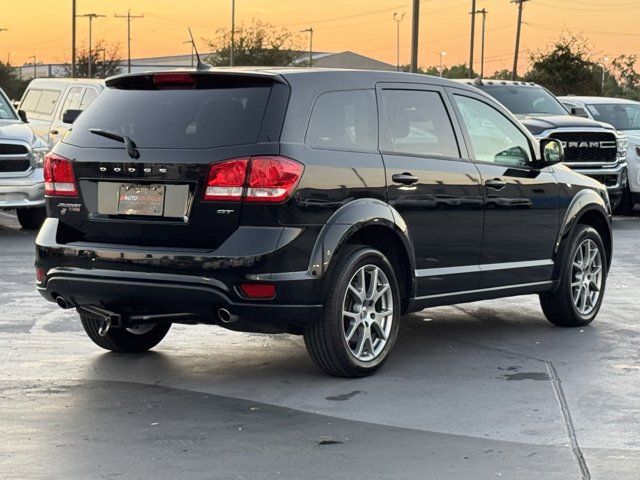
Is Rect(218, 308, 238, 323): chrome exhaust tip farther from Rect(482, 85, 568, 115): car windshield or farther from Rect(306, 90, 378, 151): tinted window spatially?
Rect(482, 85, 568, 115): car windshield

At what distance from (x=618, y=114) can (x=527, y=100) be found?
2.60 metres

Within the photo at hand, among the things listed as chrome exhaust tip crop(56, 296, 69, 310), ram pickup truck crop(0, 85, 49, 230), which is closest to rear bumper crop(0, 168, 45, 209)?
ram pickup truck crop(0, 85, 49, 230)

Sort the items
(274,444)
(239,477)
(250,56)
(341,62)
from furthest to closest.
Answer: (341,62) → (250,56) → (274,444) → (239,477)

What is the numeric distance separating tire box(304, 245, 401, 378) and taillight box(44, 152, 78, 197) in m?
1.59

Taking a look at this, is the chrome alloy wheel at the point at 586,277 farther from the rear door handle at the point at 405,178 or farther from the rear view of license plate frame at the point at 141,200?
the rear view of license plate frame at the point at 141,200

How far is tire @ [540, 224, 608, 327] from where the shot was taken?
9719 millimetres

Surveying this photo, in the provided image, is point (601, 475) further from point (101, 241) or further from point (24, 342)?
point (24, 342)

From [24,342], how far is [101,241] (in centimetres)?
172

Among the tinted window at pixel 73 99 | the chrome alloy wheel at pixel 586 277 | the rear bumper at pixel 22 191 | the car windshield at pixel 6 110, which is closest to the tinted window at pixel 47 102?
the tinted window at pixel 73 99

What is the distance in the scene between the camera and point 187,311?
24.1ft

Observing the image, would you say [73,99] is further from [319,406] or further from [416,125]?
[319,406]

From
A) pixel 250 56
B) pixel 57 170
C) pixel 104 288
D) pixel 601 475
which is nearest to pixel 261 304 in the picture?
pixel 104 288

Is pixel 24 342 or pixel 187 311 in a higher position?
pixel 187 311

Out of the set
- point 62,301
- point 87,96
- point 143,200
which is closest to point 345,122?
point 143,200
